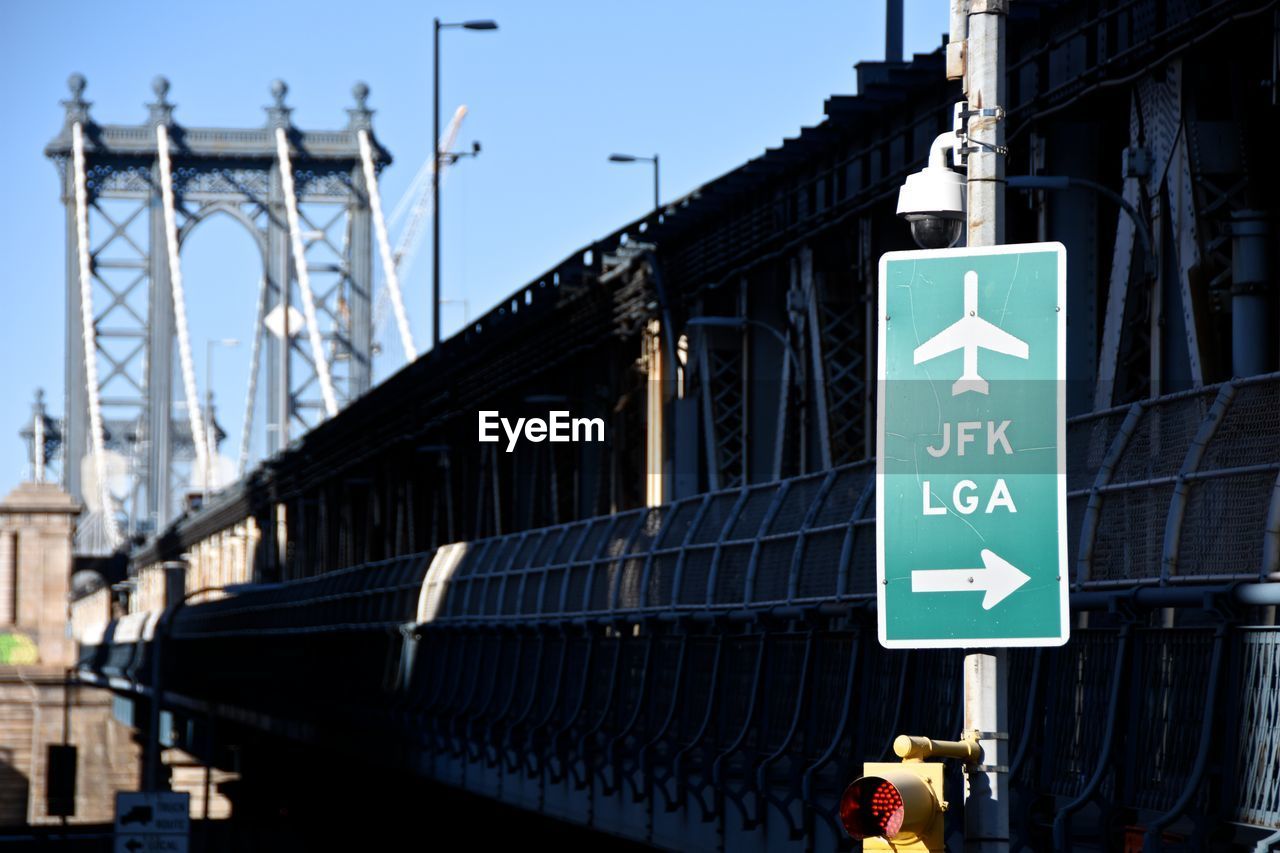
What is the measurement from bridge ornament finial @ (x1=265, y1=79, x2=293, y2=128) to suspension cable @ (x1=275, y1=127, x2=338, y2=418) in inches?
15.6

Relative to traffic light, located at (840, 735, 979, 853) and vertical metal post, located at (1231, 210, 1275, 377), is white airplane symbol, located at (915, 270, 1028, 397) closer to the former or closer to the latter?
traffic light, located at (840, 735, 979, 853)

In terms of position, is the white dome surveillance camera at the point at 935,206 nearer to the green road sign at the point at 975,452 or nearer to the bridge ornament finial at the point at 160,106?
the green road sign at the point at 975,452

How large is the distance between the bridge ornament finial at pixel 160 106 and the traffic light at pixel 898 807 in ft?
427

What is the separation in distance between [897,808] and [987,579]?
89 cm

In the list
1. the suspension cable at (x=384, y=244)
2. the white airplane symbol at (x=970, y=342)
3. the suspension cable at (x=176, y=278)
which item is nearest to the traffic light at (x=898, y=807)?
the white airplane symbol at (x=970, y=342)

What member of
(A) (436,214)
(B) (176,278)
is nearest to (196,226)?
(B) (176,278)

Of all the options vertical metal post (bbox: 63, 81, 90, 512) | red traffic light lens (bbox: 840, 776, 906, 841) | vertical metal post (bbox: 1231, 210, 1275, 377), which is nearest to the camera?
red traffic light lens (bbox: 840, 776, 906, 841)

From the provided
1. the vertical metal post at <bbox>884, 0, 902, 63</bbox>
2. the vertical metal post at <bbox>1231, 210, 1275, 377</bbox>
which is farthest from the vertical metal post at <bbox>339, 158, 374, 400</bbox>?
A: the vertical metal post at <bbox>1231, 210, 1275, 377</bbox>

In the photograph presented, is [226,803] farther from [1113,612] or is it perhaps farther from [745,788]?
[1113,612]

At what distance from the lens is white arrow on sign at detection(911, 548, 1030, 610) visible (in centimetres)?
912

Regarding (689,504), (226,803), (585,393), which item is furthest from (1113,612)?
(226,803)

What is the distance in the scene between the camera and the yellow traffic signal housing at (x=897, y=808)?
879cm

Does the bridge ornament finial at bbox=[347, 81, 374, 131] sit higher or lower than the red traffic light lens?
higher

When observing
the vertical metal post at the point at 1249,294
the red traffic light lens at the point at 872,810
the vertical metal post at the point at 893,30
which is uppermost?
the vertical metal post at the point at 893,30
